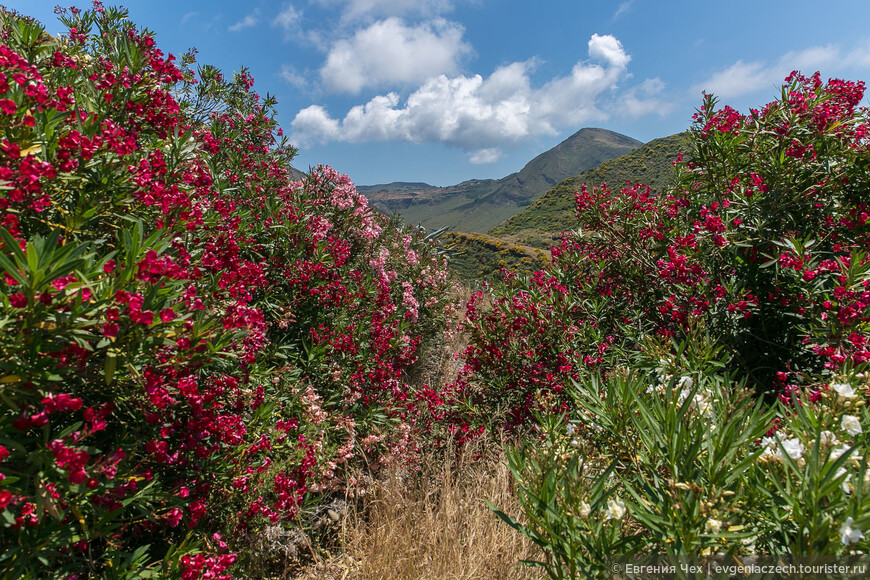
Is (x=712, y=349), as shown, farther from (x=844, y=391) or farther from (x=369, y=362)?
(x=369, y=362)

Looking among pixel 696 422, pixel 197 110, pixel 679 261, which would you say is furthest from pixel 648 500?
pixel 197 110

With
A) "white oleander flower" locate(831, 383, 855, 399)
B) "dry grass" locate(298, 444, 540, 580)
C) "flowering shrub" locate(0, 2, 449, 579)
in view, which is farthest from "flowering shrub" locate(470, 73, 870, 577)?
"flowering shrub" locate(0, 2, 449, 579)

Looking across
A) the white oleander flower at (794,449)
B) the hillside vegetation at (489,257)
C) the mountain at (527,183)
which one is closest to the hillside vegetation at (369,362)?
the white oleander flower at (794,449)

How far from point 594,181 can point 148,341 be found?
976 inches

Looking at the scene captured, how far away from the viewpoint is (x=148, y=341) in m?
1.43

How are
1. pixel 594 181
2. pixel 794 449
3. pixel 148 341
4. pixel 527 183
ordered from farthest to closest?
pixel 527 183
pixel 594 181
pixel 148 341
pixel 794 449

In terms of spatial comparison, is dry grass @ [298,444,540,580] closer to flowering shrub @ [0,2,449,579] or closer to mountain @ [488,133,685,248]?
flowering shrub @ [0,2,449,579]

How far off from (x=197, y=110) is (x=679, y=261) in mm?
5471

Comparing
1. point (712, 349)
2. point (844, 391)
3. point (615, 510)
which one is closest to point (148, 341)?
point (615, 510)

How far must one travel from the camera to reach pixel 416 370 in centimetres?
571

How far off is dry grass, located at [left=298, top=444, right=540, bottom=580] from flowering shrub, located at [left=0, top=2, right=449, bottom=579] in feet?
1.33

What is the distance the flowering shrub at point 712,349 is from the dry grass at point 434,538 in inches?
31.7

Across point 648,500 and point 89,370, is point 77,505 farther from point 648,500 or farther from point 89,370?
→ point 648,500

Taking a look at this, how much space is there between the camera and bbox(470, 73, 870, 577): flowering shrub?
1.15 metres
